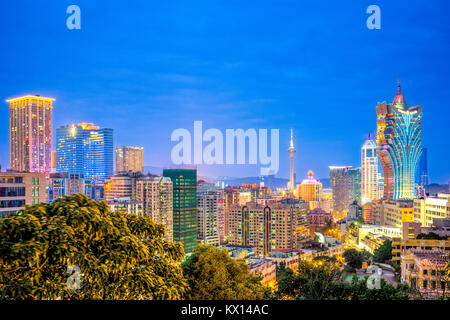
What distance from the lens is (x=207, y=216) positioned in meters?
28.5

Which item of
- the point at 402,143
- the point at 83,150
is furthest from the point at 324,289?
the point at 83,150

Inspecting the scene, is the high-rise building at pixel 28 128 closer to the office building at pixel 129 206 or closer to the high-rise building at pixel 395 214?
the office building at pixel 129 206

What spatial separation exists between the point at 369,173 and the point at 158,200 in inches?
1677

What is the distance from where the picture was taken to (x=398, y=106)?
4038cm

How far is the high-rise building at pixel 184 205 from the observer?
2638 centimetres

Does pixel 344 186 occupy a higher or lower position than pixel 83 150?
lower

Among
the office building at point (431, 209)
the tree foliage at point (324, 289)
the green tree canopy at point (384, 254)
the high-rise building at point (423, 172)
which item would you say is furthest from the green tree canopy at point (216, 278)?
the high-rise building at point (423, 172)

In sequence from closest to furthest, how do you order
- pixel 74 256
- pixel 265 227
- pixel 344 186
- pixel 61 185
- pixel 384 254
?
pixel 74 256 < pixel 384 254 < pixel 265 227 < pixel 61 185 < pixel 344 186

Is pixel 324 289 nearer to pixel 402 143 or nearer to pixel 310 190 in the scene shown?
pixel 402 143

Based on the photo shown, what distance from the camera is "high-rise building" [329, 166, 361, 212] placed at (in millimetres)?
54156

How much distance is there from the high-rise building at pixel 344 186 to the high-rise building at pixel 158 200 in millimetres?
34925

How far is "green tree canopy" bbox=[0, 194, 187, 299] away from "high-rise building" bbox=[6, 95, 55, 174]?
26.4 metres

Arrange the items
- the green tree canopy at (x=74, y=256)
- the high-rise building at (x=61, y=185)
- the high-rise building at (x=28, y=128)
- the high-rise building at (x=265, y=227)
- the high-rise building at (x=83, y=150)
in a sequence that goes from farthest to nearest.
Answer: the high-rise building at (x=83, y=150)
the high-rise building at (x=61, y=185)
the high-rise building at (x=28, y=128)
the high-rise building at (x=265, y=227)
the green tree canopy at (x=74, y=256)
